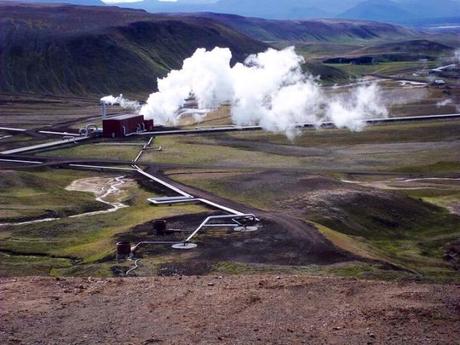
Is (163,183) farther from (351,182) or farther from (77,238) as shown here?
(77,238)

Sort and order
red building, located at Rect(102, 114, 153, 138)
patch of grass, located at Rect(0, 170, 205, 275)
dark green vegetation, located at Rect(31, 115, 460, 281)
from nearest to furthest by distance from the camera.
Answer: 1. patch of grass, located at Rect(0, 170, 205, 275)
2. dark green vegetation, located at Rect(31, 115, 460, 281)
3. red building, located at Rect(102, 114, 153, 138)

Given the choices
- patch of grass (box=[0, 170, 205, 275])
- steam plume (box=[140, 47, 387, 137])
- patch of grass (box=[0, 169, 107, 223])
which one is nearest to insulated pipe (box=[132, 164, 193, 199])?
patch of grass (box=[0, 170, 205, 275])

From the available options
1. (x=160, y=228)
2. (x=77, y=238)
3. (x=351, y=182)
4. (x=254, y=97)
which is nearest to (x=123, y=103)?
(x=254, y=97)

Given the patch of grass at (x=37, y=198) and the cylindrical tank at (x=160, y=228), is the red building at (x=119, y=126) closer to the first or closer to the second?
the patch of grass at (x=37, y=198)

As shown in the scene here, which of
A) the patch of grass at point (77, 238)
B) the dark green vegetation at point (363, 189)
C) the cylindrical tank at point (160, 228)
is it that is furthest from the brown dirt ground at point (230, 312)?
the cylindrical tank at point (160, 228)

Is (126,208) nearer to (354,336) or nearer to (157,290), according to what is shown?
(157,290)

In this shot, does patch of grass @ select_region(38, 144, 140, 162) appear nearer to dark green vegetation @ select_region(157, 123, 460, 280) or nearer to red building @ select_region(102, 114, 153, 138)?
red building @ select_region(102, 114, 153, 138)
